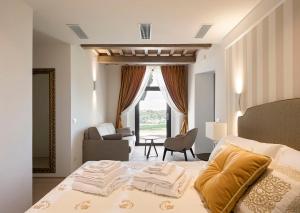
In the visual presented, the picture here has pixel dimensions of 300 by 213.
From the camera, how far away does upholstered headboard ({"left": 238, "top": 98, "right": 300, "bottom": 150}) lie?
1.85 metres

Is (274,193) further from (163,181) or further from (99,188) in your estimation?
(99,188)

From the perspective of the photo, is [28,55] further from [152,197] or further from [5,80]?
[152,197]

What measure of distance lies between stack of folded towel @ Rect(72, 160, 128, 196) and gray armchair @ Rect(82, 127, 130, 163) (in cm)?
268

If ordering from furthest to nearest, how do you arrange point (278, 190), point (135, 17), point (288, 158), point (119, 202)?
1. point (135, 17)
2. point (119, 202)
3. point (288, 158)
4. point (278, 190)

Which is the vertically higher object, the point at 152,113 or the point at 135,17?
the point at 135,17

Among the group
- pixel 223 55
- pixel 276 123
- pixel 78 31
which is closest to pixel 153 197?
pixel 276 123

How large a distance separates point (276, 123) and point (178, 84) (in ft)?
18.7

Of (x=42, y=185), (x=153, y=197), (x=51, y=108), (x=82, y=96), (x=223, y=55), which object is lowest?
(x=42, y=185)

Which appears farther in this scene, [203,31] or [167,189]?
A: [203,31]

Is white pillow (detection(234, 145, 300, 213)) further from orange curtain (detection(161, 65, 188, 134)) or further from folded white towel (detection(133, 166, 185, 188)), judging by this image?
orange curtain (detection(161, 65, 188, 134))

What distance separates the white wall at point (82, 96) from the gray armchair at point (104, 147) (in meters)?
0.16

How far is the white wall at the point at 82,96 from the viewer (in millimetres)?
4746

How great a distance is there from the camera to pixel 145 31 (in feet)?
12.7

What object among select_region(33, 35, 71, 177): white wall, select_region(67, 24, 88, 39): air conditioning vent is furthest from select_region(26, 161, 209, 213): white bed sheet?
select_region(33, 35, 71, 177): white wall
